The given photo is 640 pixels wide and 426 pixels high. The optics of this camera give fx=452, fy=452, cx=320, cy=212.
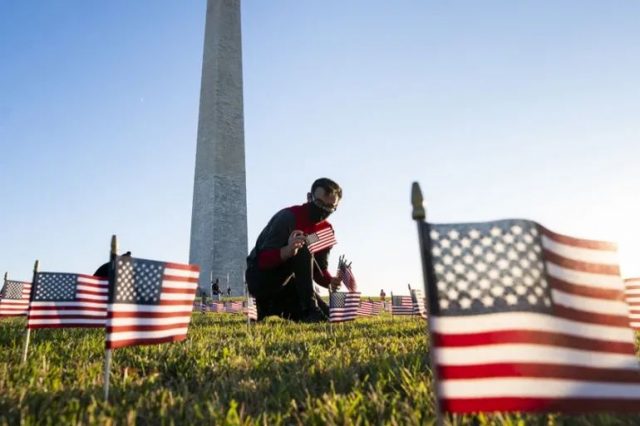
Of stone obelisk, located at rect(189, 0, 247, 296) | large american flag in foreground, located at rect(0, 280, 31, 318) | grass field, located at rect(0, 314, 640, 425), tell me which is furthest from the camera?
stone obelisk, located at rect(189, 0, 247, 296)

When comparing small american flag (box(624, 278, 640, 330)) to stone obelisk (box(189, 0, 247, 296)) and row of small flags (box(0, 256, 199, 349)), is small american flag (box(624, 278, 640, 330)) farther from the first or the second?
stone obelisk (box(189, 0, 247, 296))

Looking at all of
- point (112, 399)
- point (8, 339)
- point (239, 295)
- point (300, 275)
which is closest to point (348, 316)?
point (300, 275)

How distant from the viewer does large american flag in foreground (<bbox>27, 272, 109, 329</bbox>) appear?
4.76 metres

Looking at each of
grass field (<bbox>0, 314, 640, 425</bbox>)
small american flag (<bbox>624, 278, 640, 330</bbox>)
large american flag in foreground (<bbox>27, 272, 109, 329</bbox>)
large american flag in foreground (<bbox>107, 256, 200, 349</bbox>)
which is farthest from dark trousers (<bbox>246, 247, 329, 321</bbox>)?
small american flag (<bbox>624, 278, 640, 330</bbox>)

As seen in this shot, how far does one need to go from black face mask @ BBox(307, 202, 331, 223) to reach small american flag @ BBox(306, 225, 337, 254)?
220 millimetres

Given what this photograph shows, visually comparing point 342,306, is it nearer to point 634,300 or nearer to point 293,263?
point 293,263

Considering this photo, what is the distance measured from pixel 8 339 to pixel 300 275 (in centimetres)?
428

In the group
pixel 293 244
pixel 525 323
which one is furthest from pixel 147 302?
pixel 293 244

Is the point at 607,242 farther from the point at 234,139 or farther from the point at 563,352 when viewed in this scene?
the point at 234,139

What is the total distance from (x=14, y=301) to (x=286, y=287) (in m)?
7.80

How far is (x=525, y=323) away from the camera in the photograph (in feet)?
6.72

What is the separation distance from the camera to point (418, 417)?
2.22 m

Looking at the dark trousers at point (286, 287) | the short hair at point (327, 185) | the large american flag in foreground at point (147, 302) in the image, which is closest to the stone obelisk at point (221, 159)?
the dark trousers at point (286, 287)

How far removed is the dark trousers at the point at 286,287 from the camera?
26.2 ft
